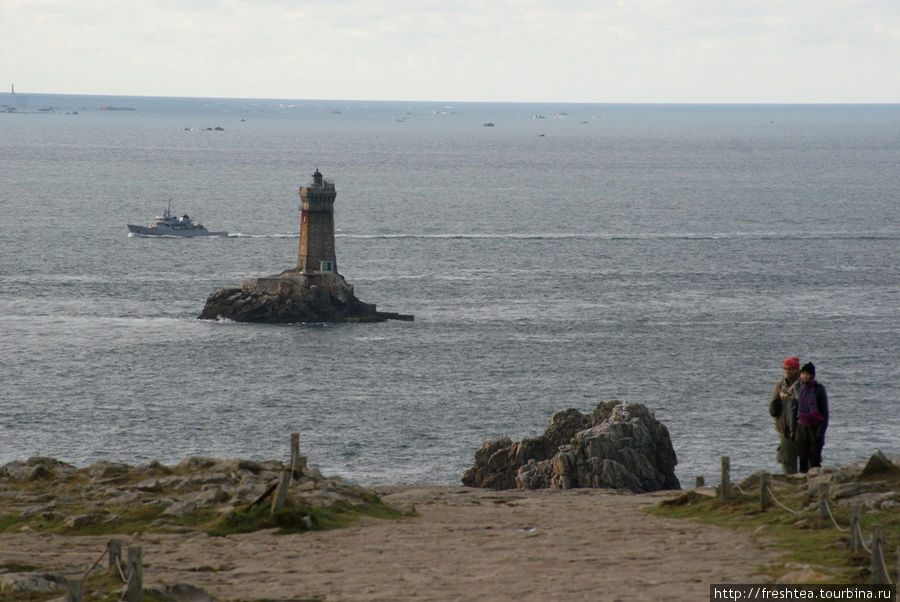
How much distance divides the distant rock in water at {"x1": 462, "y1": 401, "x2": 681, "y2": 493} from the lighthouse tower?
52.9m

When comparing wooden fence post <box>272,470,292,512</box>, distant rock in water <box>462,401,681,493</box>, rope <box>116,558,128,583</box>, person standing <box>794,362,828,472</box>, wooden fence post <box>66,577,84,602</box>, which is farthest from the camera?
distant rock in water <box>462,401,681,493</box>

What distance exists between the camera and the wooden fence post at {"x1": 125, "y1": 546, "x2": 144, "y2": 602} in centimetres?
1841

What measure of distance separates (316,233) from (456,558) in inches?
3293

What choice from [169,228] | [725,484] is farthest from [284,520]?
[169,228]

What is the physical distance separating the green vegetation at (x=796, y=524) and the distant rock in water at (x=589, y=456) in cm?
1862

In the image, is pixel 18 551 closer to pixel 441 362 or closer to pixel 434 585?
pixel 434 585

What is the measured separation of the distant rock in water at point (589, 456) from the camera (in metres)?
46.8

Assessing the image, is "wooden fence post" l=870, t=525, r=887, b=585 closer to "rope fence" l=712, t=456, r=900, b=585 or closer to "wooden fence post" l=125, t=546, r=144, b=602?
"rope fence" l=712, t=456, r=900, b=585

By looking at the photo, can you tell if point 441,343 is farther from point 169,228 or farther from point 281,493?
point 281,493

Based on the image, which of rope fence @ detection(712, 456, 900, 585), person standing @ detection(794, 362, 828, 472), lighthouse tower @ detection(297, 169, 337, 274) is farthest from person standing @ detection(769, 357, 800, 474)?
lighthouse tower @ detection(297, 169, 337, 274)

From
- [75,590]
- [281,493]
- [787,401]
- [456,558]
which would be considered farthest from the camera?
[787,401]

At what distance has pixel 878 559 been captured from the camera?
1761 centimetres

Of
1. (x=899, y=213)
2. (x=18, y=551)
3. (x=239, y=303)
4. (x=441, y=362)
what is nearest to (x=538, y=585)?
(x=18, y=551)

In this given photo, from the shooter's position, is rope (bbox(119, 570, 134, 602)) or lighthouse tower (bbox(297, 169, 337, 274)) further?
lighthouse tower (bbox(297, 169, 337, 274))
